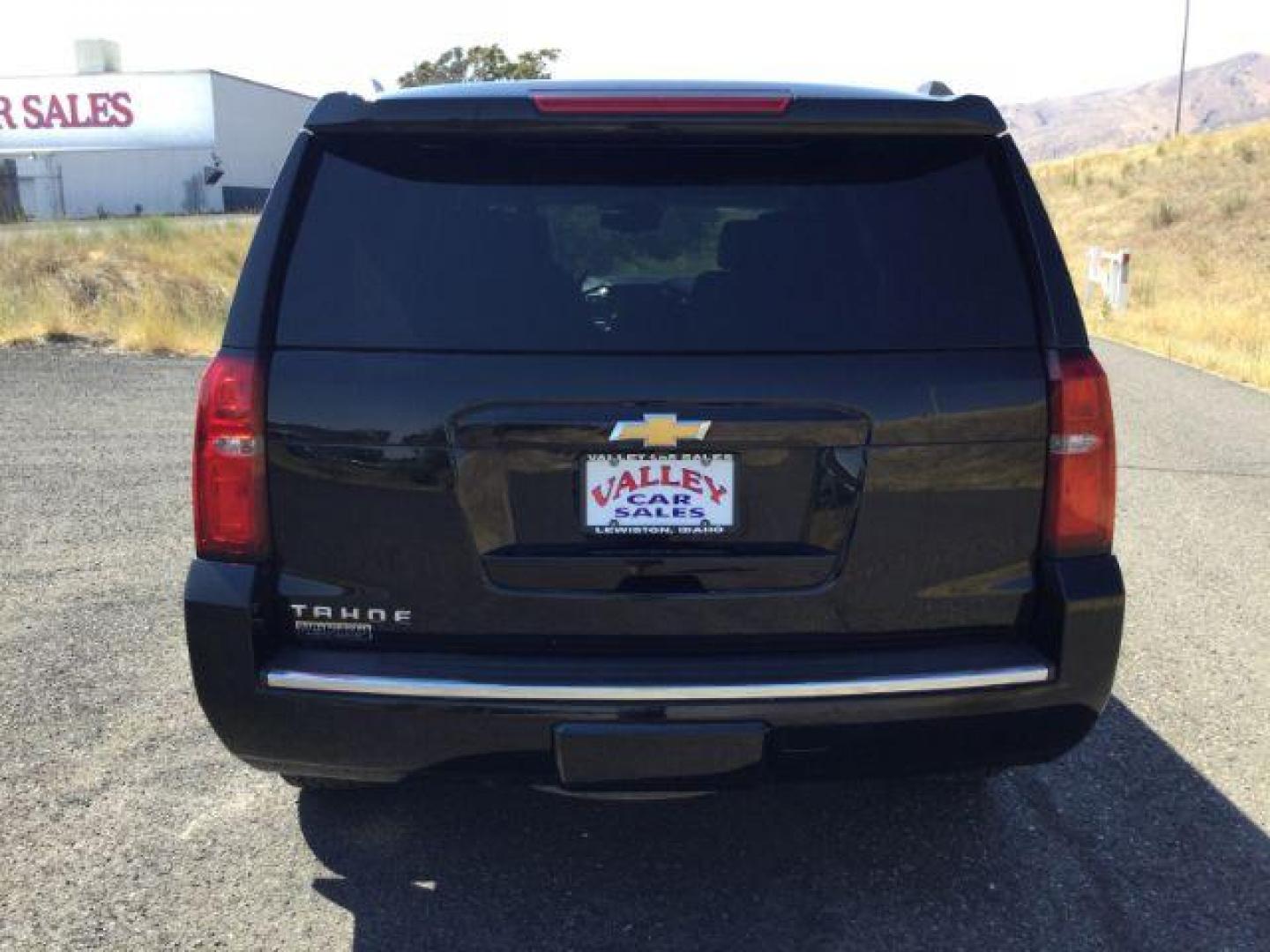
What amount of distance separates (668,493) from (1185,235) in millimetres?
34820

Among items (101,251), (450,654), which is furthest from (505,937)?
(101,251)

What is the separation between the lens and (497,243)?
2.59 m

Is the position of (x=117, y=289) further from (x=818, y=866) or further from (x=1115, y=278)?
(x=818, y=866)

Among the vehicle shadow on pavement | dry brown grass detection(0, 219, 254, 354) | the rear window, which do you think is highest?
the rear window

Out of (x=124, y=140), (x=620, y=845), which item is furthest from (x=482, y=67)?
(x=620, y=845)

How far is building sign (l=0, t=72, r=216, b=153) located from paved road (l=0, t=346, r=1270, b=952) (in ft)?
190

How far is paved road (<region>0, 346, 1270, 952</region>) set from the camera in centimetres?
284

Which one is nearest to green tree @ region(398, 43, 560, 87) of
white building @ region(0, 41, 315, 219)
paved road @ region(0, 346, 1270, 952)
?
white building @ region(0, 41, 315, 219)

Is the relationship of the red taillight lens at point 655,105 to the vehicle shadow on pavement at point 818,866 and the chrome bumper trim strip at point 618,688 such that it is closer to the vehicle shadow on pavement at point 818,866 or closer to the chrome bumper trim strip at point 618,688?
the chrome bumper trim strip at point 618,688

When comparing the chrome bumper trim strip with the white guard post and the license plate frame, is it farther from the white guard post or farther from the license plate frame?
the white guard post

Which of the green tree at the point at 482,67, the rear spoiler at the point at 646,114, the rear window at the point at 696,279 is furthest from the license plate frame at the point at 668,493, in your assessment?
the green tree at the point at 482,67

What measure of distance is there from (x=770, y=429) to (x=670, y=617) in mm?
455

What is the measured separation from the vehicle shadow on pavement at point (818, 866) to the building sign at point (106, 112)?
195ft

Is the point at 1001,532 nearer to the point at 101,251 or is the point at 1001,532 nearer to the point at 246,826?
the point at 246,826
